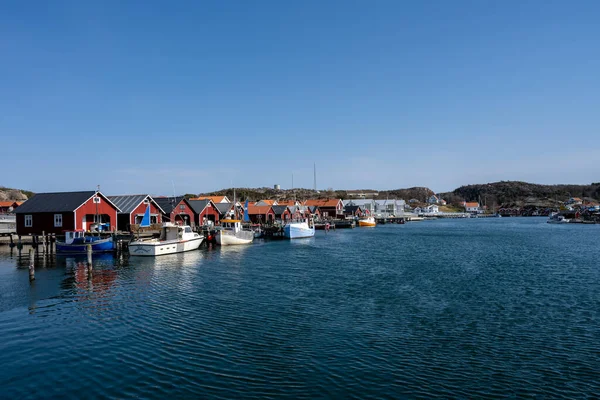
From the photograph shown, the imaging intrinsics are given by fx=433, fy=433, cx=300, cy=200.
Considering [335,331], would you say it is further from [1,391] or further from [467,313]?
[1,391]

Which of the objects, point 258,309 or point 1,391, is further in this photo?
point 258,309

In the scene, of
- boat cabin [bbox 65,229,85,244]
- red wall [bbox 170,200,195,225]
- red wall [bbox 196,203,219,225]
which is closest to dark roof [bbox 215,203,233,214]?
red wall [bbox 196,203,219,225]

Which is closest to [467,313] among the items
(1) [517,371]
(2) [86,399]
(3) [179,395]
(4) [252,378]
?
(1) [517,371]

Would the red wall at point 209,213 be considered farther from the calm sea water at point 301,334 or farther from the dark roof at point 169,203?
the calm sea water at point 301,334

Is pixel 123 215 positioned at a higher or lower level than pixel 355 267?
higher

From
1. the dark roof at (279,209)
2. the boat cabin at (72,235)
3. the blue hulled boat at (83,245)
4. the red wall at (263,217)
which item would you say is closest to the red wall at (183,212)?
the boat cabin at (72,235)

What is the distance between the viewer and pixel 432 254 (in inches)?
1804

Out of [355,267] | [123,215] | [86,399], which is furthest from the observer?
[123,215]

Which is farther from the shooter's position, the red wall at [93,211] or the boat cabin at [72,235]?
the red wall at [93,211]

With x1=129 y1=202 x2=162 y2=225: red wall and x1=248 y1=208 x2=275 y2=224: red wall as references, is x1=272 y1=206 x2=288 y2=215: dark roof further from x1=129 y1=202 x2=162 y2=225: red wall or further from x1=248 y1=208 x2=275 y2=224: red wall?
x1=129 y1=202 x2=162 y2=225: red wall

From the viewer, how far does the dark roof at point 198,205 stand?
70794 millimetres

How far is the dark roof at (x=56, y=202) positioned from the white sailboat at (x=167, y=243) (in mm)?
8048

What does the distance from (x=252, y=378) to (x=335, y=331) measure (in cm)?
527

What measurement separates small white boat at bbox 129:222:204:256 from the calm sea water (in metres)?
10.9
